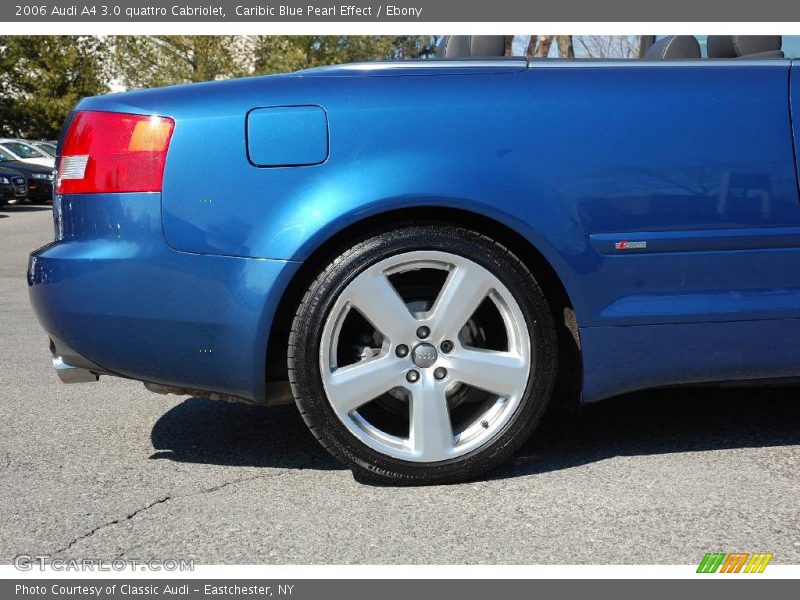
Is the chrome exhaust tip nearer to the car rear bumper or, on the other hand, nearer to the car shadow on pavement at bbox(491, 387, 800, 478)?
the car rear bumper

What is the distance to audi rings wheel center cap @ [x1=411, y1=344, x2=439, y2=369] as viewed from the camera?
2941 millimetres

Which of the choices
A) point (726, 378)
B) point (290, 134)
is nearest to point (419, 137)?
point (290, 134)

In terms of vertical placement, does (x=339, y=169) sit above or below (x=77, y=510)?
above

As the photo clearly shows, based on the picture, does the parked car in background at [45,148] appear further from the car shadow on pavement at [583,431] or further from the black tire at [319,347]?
the black tire at [319,347]

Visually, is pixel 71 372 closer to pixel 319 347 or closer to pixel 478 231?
pixel 319 347

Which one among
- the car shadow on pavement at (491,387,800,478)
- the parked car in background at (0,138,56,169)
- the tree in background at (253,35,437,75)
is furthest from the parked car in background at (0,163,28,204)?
the car shadow on pavement at (491,387,800,478)

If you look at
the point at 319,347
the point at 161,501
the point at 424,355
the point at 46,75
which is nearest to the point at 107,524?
the point at 161,501

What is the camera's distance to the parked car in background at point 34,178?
20.6 metres

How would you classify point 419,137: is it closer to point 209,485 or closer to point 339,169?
point 339,169

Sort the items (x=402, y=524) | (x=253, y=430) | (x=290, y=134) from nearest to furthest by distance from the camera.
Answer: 1. (x=402, y=524)
2. (x=290, y=134)
3. (x=253, y=430)

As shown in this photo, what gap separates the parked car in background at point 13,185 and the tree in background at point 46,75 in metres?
15.4

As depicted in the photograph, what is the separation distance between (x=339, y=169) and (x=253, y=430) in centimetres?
125

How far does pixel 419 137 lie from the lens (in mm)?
2867

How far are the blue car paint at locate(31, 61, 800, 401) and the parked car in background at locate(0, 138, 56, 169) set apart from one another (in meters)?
21.5
